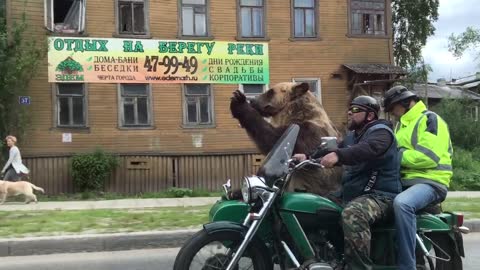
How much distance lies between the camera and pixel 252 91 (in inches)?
778

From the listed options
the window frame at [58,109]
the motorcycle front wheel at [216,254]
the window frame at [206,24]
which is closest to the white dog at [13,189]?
the window frame at [58,109]

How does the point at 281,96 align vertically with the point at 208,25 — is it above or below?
below

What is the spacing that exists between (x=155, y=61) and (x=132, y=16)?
64.8 inches

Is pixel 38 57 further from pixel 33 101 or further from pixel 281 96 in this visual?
pixel 281 96

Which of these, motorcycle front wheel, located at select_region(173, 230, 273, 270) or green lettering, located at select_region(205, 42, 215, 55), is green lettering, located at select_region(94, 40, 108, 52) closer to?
green lettering, located at select_region(205, 42, 215, 55)

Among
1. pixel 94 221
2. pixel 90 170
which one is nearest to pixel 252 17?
pixel 90 170

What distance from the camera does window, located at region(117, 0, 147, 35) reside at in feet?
61.2

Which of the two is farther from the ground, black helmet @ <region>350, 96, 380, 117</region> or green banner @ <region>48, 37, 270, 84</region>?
green banner @ <region>48, 37, 270, 84</region>

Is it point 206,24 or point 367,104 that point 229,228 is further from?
point 206,24

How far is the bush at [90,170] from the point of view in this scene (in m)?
17.3

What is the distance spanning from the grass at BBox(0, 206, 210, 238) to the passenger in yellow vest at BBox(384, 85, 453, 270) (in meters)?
5.13

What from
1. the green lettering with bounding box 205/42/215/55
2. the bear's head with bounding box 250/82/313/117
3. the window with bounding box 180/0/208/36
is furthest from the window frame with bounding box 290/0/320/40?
the bear's head with bounding box 250/82/313/117

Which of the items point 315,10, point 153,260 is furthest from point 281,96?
point 315,10

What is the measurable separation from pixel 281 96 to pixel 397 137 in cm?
165
